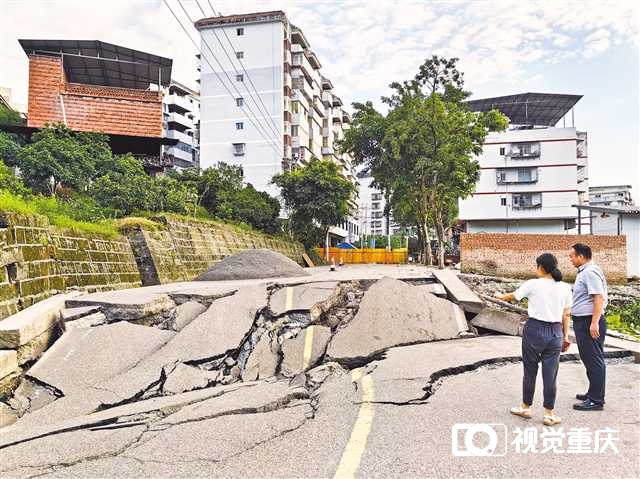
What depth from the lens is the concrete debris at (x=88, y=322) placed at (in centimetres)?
792

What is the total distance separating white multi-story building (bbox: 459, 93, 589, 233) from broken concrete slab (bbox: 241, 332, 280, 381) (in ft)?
168

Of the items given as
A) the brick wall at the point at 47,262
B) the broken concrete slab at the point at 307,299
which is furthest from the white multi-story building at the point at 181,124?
the broken concrete slab at the point at 307,299

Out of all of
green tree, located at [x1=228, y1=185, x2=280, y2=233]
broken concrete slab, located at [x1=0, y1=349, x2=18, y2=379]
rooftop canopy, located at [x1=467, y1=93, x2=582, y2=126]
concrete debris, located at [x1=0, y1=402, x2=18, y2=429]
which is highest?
rooftop canopy, located at [x1=467, y1=93, x2=582, y2=126]

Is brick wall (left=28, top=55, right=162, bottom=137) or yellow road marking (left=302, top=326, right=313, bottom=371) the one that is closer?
yellow road marking (left=302, top=326, right=313, bottom=371)

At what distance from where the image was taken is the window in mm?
49825

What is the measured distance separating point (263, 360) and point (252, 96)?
152 feet

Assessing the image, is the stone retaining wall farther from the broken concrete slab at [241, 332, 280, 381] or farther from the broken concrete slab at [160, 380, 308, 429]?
the broken concrete slab at [160, 380, 308, 429]

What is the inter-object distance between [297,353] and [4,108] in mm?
29592

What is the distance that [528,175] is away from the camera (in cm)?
5575

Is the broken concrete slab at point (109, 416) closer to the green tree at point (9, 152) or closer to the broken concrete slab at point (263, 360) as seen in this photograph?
the broken concrete slab at point (263, 360)

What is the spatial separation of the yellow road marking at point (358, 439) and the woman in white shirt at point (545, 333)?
4.61 ft

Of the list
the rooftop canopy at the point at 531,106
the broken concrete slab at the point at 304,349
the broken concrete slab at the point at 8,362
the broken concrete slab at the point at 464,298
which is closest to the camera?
the broken concrete slab at the point at 8,362

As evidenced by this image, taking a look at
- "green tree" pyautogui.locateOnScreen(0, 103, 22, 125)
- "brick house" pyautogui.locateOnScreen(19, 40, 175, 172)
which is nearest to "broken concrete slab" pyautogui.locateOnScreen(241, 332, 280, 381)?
"brick house" pyautogui.locateOnScreen(19, 40, 175, 172)

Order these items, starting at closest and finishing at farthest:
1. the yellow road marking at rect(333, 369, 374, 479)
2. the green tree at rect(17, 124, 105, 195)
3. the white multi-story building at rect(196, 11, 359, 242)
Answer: the yellow road marking at rect(333, 369, 374, 479) → the green tree at rect(17, 124, 105, 195) → the white multi-story building at rect(196, 11, 359, 242)
